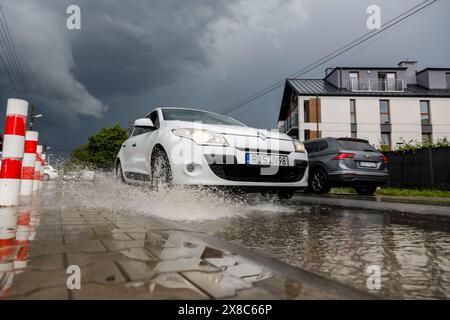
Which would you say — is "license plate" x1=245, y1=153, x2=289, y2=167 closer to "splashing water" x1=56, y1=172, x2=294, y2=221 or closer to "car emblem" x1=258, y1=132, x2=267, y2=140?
"car emblem" x1=258, y1=132, x2=267, y2=140

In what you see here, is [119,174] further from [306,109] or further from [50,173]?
[50,173]

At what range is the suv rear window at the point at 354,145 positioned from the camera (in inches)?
362

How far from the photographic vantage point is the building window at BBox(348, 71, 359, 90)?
33.2 meters

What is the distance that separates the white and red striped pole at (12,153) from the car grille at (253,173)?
2.61 m

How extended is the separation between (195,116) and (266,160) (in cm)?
164

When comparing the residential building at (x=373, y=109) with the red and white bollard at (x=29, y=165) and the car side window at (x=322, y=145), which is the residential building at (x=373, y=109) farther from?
the red and white bollard at (x=29, y=165)

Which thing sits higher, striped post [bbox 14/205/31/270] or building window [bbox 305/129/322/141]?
building window [bbox 305/129/322/141]

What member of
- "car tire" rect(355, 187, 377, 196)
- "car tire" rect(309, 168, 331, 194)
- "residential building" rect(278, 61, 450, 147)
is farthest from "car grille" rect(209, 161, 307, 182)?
"residential building" rect(278, 61, 450, 147)

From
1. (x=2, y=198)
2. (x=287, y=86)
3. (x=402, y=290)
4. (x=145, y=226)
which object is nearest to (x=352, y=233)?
(x=402, y=290)

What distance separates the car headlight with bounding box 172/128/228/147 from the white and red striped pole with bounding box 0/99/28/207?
2.12 meters

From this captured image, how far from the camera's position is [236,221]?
348 cm

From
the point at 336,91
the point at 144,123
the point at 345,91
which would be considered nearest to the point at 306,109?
the point at 336,91

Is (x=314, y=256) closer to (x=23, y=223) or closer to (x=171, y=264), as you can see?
(x=171, y=264)
